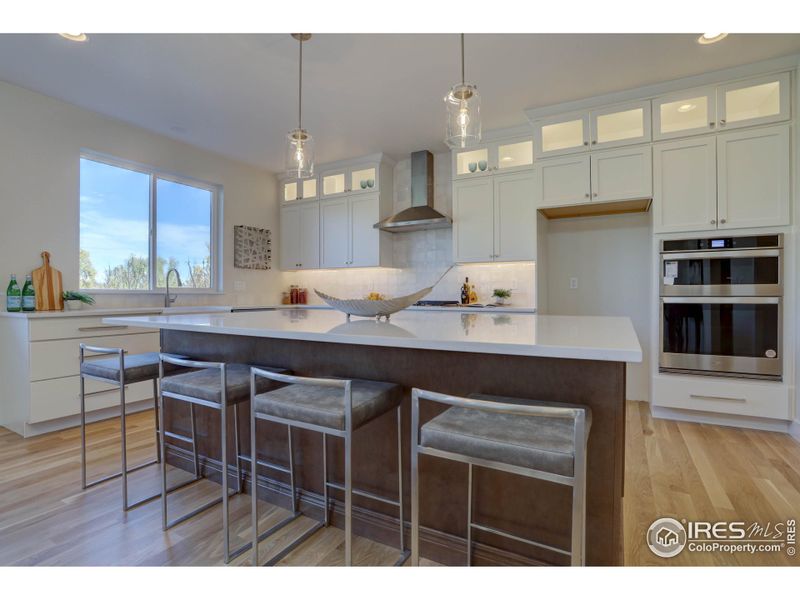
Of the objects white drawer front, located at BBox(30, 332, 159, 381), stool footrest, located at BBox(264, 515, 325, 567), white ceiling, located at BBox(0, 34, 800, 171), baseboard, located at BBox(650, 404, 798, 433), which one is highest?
white ceiling, located at BBox(0, 34, 800, 171)

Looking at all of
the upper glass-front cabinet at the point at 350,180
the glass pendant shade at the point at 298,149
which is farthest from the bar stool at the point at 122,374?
the upper glass-front cabinet at the point at 350,180

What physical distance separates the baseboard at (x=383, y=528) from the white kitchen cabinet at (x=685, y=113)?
3348mm

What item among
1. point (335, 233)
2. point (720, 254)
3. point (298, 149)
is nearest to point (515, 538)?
point (298, 149)

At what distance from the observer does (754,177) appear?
298 centimetres

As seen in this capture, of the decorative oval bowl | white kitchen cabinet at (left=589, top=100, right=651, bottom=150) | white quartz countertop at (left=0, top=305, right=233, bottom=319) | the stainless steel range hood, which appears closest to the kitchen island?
the decorative oval bowl

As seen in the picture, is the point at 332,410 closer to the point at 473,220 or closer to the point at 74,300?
the point at 74,300

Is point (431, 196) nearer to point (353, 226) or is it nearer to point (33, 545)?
point (353, 226)

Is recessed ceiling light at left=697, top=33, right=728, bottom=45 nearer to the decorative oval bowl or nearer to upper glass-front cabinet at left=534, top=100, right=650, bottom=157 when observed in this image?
upper glass-front cabinet at left=534, top=100, right=650, bottom=157

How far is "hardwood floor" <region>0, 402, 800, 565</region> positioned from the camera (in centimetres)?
161

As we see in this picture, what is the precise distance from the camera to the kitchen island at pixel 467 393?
126cm

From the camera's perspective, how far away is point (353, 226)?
496cm

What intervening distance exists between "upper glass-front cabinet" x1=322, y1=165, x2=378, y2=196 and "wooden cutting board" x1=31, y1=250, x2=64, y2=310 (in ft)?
9.48

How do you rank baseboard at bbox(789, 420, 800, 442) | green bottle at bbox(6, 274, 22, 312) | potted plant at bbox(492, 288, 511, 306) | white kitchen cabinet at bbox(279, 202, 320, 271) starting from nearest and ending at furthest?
baseboard at bbox(789, 420, 800, 442) → green bottle at bbox(6, 274, 22, 312) → potted plant at bbox(492, 288, 511, 306) → white kitchen cabinet at bbox(279, 202, 320, 271)

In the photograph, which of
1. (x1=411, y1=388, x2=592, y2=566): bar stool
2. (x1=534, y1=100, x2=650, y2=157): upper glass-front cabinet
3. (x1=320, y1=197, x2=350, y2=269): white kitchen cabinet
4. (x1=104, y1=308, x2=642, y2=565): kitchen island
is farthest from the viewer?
(x1=320, y1=197, x2=350, y2=269): white kitchen cabinet
